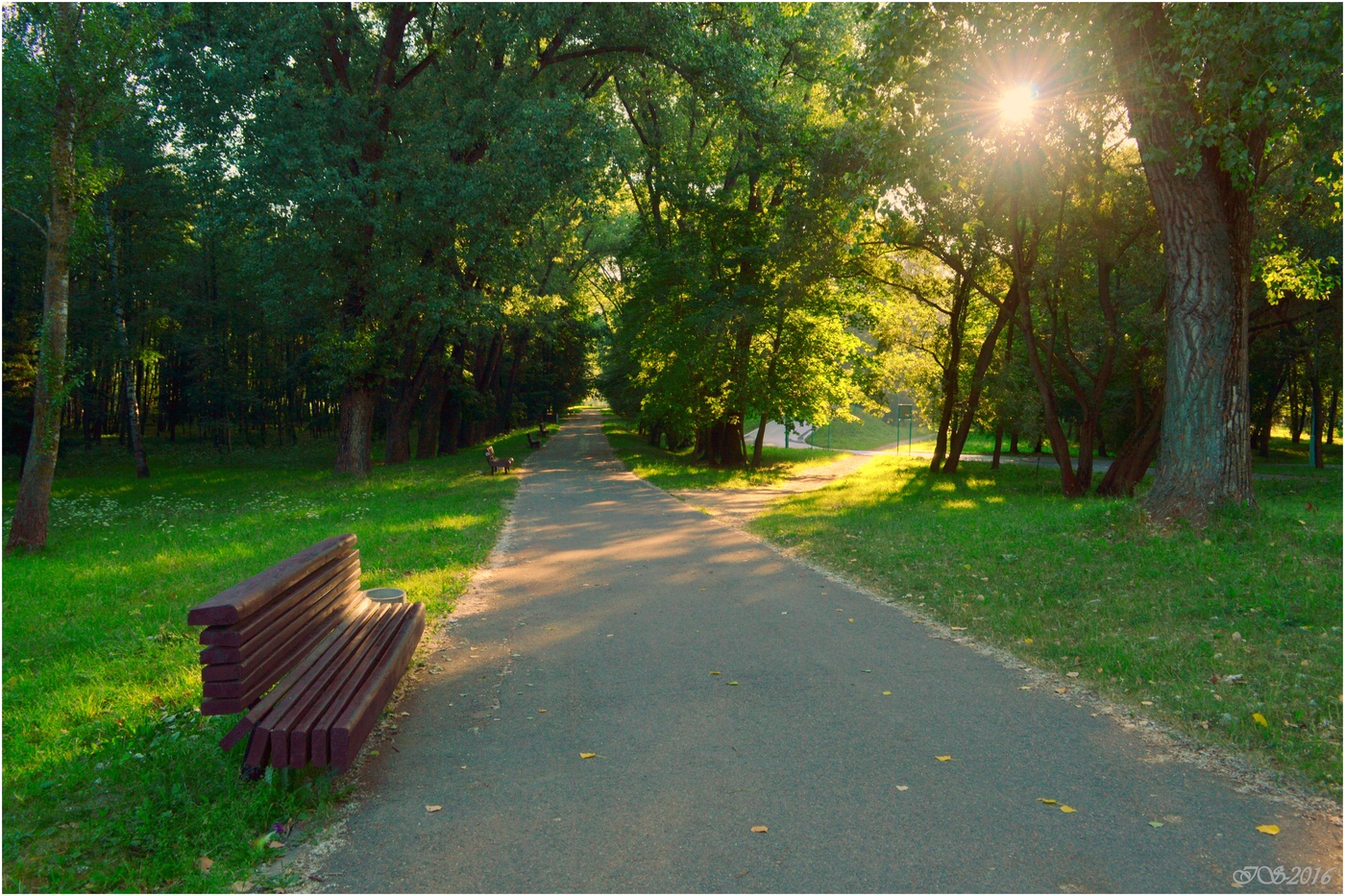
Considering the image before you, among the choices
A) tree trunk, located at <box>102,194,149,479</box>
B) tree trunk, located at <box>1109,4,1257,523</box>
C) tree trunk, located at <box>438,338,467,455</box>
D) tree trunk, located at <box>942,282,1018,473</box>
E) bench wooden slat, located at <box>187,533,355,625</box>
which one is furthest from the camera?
tree trunk, located at <box>438,338,467,455</box>

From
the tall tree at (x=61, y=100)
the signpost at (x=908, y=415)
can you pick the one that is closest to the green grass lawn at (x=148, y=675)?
the tall tree at (x=61, y=100)

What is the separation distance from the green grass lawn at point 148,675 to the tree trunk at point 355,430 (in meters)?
4.24

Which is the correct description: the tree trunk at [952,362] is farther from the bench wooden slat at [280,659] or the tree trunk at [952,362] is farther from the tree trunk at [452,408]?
the bench wooden slat at [280,659]

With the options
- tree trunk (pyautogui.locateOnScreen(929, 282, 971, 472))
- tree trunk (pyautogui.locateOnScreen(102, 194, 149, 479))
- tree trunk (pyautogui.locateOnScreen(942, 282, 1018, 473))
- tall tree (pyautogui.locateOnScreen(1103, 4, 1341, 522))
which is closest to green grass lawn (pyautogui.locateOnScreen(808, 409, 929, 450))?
tree trunk (pyautogui.locateOnScreen(929, 282, 971, 472))

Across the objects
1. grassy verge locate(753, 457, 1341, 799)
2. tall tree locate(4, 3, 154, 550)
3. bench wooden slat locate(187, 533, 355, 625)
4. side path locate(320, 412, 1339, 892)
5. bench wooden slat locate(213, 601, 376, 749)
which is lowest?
side path locate(320, 412, 1339, 892)

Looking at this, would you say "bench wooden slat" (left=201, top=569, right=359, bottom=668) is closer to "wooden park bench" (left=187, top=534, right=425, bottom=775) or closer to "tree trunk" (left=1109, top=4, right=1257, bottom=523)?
"wooden park bench" (left=187, top=534, right=425, bottom=775)

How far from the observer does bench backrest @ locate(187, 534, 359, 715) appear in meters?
3.84

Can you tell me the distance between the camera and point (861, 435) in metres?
67.1

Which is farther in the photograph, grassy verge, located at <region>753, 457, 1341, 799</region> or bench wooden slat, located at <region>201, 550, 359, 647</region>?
grassy verge, located at <region>753, 457, 1341, 799</region>

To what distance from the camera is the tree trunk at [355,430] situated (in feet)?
68.1

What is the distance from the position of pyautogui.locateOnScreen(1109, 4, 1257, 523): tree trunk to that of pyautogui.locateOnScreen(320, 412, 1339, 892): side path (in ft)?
14.9

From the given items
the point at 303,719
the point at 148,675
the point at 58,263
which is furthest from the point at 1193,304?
the point at 58,263

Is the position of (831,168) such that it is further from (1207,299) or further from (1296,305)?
(1296,305)

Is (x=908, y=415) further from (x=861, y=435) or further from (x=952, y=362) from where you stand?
(x=952, y=362)
